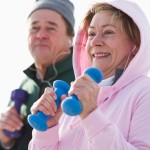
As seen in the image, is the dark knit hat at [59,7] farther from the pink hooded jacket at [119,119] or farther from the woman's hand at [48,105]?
the woman's hand at [48,105]

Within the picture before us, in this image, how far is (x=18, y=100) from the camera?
369 centimetres

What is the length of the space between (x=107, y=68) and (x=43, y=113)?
1.69 feet

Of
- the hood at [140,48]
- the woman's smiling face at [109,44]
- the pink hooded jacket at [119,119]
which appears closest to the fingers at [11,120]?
the pink hooded jacket at [119,119]

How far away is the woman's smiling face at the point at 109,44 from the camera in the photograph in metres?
2.36

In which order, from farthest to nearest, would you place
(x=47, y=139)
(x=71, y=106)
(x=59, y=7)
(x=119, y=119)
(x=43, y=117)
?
(x=59, y=7), (x=47, y=139), (x=119, y=119), (x=43, y=117), (x=71, y=106)

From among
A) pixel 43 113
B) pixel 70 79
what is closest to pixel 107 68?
pixel 43 113

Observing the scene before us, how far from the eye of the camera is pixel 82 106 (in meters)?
1.88

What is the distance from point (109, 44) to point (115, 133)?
60 cm

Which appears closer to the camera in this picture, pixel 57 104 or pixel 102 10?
pixel 57 104

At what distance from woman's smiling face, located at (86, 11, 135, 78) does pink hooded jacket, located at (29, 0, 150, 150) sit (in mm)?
79

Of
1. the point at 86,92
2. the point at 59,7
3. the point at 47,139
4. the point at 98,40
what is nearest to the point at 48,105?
the point at 86,92

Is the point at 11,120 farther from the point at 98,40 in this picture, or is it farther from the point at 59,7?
the point at 98,40

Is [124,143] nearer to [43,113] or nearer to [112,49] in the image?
[43,113]

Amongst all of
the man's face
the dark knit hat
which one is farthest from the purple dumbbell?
the dark knit hat
